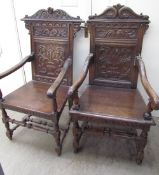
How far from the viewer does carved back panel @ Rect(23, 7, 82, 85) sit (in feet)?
5.40

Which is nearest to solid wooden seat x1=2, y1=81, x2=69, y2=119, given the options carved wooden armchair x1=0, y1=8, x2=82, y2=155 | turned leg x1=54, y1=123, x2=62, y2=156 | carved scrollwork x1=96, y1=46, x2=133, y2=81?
carved wooden armchair x1=0, y1=8, x2=82, y2=155

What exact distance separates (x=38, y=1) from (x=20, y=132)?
Result: 1277 millimetres

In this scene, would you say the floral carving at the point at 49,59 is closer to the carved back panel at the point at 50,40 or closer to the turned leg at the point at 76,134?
the carved back panel at the point at 50,40

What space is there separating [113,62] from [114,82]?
177mm

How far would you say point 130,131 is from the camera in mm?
1591

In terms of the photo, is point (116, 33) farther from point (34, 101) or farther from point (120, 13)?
point (34, 101)

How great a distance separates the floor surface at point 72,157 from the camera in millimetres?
1499

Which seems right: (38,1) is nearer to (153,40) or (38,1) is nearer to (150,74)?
(153,40)

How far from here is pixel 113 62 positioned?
1684 millimetres

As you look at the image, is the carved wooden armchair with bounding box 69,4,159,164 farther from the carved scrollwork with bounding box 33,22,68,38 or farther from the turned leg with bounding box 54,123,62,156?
the carved scrollwork with bounding box 33,22,68,38

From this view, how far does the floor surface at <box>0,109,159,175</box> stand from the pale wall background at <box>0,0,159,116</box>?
629 millimetres

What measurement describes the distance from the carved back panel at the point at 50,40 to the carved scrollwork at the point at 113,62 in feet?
0.86

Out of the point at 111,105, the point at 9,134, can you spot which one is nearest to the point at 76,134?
the point at 111,105

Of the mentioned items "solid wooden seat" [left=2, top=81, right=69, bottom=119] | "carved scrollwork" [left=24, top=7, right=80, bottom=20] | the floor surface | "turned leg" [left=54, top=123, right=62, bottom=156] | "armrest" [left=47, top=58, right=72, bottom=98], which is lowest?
the floor surface
